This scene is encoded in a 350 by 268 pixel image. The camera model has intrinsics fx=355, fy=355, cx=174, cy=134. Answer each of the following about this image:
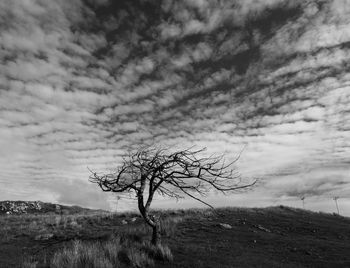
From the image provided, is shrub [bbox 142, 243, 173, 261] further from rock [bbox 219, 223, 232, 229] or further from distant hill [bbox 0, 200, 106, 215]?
distant hill [bbox 0, 200, 106, 215]

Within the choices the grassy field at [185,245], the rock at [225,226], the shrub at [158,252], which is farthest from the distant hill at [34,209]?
the shrub at [158,252]

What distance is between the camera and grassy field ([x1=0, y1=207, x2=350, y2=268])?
13969mm

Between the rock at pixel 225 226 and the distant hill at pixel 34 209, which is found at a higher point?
the distant hill at pixel 34 209

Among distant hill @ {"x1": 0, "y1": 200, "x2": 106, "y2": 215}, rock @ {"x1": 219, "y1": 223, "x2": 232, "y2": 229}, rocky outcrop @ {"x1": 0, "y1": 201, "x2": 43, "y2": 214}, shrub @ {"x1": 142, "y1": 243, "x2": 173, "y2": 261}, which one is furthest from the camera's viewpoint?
rocky outcrop @ {"x1": 0, "y1": 201, "x2": 43, "y2": 214}

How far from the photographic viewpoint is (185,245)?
56.0 feet

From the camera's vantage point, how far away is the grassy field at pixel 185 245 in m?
14.0

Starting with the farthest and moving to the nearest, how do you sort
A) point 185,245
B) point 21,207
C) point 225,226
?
point 21,207
point 225,226
point 185,245

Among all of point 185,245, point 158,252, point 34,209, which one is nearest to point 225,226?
point 185,245

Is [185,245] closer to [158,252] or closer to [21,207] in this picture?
[158,252]

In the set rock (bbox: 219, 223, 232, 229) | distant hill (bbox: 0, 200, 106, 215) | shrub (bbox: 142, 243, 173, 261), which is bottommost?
shrub (bbox: 142, 243, 173, 261)

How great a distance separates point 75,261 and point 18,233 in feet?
35.9

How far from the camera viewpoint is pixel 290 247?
61.0 ft

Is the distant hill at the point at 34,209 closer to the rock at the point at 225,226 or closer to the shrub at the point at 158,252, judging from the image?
the rock at the point at 225,226

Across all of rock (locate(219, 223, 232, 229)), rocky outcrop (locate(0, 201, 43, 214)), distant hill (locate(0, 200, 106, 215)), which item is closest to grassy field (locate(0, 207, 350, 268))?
rock (locate(219, 223, 232, 229))
